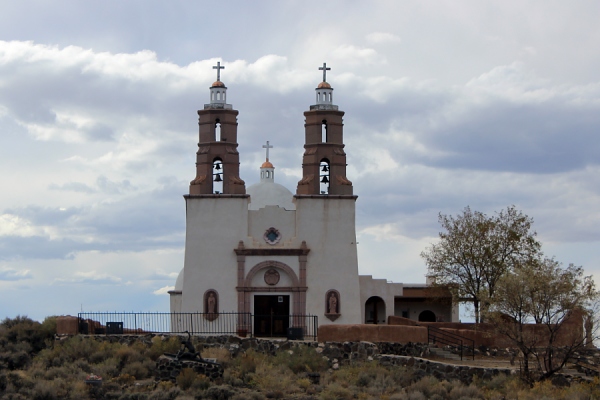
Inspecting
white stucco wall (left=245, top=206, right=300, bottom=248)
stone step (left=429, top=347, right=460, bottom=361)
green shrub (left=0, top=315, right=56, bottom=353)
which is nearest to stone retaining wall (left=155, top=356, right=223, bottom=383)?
green shrub (left=0, top=315, right=56, bottom=353)

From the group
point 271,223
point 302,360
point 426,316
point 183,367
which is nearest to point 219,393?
point 183,367

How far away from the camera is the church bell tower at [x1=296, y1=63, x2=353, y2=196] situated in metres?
50.4

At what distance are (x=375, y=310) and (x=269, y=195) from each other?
802 centimetres

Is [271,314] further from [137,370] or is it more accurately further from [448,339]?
[137,370]

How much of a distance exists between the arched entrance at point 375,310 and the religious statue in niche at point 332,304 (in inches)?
178

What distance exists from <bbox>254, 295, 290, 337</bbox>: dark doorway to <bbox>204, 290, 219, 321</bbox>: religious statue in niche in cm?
171

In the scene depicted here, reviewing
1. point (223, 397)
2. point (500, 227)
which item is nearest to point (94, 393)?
point (223, 397)

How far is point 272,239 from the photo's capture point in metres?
50.0

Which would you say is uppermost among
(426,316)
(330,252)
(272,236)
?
(272,236)

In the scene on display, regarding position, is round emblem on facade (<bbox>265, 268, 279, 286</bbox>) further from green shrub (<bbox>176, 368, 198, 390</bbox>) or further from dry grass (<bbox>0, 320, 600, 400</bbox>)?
green shrub (<bbox>176, 368, 198, 390</bbox>)

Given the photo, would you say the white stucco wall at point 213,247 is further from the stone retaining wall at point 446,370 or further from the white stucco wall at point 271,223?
the stone retaining wall at point 446,370

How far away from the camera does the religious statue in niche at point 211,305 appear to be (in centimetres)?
4900

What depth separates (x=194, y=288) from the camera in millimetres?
49375

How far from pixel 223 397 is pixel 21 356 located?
955cm
